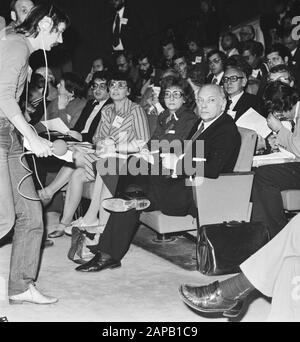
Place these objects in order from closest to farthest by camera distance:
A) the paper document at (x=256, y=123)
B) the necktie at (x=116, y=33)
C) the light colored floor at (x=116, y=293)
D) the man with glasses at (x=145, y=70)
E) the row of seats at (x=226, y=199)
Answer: the light colored floor at (x=116, y=293)
the row of seats at (x=226, y=199)
the paper document at (x=256, y=123)
the man with glasses at (x=145, y=70)
the necktie at (x=116, y=33)

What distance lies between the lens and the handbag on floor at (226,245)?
2898mm

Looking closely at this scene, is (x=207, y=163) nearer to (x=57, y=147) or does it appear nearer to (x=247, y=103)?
(x=57, y=147)

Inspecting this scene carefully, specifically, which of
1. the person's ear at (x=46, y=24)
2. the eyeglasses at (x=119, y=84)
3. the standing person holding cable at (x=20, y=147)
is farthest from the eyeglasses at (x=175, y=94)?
the person's ear at (x=46, y=24)

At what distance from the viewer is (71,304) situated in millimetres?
2895

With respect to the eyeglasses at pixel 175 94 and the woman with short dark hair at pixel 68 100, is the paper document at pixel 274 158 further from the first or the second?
the woman with short dark hair at pixel 68 100

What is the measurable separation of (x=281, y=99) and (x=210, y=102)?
1.77 ft

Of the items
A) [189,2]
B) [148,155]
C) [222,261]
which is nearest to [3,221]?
[222,261]

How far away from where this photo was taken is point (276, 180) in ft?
11.8

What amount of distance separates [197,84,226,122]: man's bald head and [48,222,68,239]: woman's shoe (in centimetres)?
152

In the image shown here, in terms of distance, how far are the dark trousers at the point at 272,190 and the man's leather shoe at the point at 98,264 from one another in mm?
948

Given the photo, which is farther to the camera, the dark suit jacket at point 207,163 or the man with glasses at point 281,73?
the man with glasses at point 281,73

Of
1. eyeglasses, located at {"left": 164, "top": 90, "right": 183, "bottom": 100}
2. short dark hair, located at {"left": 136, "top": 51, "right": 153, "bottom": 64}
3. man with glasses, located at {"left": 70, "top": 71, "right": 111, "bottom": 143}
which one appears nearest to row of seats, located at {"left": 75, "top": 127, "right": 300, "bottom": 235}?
eyeglasses, located at {"left": 164, "top": 90, "right": 183, "bottom": 100}

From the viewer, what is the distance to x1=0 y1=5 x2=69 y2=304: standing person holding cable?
8.01 ft

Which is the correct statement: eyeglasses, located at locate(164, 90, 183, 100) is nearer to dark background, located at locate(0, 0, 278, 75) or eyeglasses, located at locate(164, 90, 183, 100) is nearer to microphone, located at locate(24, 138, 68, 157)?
microphone, located at locate(24, 138, 68, 157)
